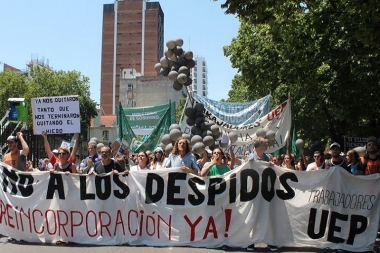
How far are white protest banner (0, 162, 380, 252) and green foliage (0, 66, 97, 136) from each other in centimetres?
4764

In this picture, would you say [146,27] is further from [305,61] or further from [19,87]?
[305,61]

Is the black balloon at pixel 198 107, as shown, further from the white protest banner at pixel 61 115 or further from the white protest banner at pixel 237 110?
the white protest banner at pixel 61 115

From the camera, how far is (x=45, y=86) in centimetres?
5862

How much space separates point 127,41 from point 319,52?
108978 mm

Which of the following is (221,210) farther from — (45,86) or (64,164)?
(45,86)

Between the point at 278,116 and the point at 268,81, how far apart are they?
28.5 ft

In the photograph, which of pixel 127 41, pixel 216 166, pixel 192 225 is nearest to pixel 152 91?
pixel 127 41

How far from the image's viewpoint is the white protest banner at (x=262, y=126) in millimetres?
13352

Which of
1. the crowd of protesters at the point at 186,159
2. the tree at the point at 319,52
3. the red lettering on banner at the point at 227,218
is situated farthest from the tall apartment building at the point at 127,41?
the red lettering on banner at the point at 227,218

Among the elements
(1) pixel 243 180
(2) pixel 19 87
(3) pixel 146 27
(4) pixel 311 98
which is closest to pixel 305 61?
(4) pixel 311 98

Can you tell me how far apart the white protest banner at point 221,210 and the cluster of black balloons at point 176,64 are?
3995mm

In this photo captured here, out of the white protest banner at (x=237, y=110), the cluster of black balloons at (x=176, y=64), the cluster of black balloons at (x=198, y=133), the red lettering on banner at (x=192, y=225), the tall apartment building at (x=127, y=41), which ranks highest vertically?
the tall apartment building at (x=127, y=41)

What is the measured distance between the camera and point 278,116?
1347cm

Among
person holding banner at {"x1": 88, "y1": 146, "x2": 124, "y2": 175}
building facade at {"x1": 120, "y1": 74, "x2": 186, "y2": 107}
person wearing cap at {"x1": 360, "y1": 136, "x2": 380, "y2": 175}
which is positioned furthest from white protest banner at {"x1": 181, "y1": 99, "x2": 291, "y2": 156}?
building facade at {"x1": 120, "y1": 74, "x2": 186, "y2": 107}
